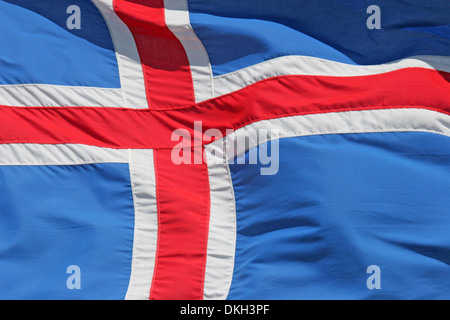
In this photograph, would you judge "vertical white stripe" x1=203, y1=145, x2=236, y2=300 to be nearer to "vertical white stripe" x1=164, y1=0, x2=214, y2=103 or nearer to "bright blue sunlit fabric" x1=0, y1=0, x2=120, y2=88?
"vertical white stripe" x1=164, y1=0, x2=214, y2=103

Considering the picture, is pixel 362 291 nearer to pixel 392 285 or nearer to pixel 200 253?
pixel 392 285

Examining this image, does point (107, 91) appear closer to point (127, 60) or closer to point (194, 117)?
point (127, 60)

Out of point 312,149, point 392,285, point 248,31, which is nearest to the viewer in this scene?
point 392,285

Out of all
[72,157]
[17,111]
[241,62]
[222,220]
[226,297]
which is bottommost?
[226,297]

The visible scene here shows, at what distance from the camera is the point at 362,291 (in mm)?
2824

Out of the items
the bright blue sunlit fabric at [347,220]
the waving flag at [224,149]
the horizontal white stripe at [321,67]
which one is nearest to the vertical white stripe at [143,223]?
the waving flag at [224,149]

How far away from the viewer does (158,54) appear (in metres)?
3.34

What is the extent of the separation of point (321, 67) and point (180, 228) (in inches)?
33.8

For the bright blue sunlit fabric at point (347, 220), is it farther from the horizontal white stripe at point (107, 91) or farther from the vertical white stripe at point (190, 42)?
the horizontal white stripe at point (107, 91)

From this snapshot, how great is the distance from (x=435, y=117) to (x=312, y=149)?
0.50 m

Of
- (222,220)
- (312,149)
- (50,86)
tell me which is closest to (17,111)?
(50,86)

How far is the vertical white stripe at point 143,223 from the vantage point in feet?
9.47

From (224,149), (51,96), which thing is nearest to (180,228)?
(224,149)

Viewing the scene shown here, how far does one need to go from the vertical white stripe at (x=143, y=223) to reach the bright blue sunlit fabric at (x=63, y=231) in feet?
0.08
